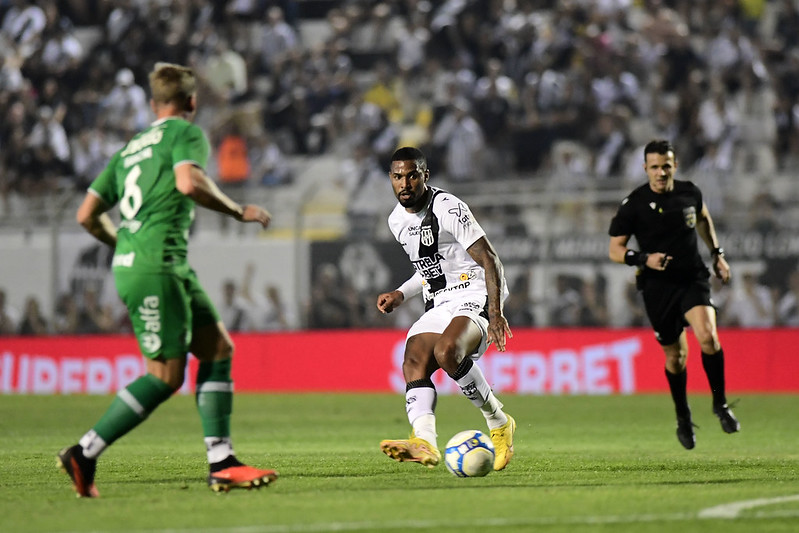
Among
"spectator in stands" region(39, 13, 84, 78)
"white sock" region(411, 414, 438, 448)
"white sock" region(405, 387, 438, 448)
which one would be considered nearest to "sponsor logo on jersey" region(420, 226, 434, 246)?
"white sock" region(405, 387, 438, 448)

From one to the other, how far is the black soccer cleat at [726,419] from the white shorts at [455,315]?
2513 millimetres

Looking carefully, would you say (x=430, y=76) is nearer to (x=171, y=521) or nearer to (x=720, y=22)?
(x=720, y=22)

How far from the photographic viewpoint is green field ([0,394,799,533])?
582 centimetres

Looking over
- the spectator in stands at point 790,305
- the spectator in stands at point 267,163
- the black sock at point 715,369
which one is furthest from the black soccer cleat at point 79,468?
the spectator in stands at point 267,163

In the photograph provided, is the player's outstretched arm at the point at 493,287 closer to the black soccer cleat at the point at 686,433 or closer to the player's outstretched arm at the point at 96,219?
the player's outstretched arm at the point at 96,219

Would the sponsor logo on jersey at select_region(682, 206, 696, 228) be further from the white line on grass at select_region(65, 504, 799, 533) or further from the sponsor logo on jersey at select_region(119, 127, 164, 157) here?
the sponsor logo on jersey at select_region(119, 127, 164, 157)

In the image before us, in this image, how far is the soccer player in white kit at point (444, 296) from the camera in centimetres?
841

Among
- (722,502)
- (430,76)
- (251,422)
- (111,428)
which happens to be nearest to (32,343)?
(251,422)

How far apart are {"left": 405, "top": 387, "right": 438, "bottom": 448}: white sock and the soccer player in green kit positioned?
5.34 ft

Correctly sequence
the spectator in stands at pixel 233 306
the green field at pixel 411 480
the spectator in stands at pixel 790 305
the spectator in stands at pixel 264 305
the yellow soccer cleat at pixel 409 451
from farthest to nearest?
Answer: the spectator in stands at pixel 233 306 < the spectator in stands at pixel 264 305 < the spectator in stands at pixel 790 305 < the yellow soccer cleat at pixel 409 451 < the green field at pixel 411 480

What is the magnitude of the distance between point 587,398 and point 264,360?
5.26m

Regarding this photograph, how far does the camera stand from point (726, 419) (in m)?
10.3

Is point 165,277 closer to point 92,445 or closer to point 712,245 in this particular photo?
point 92,445

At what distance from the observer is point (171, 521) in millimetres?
5848
